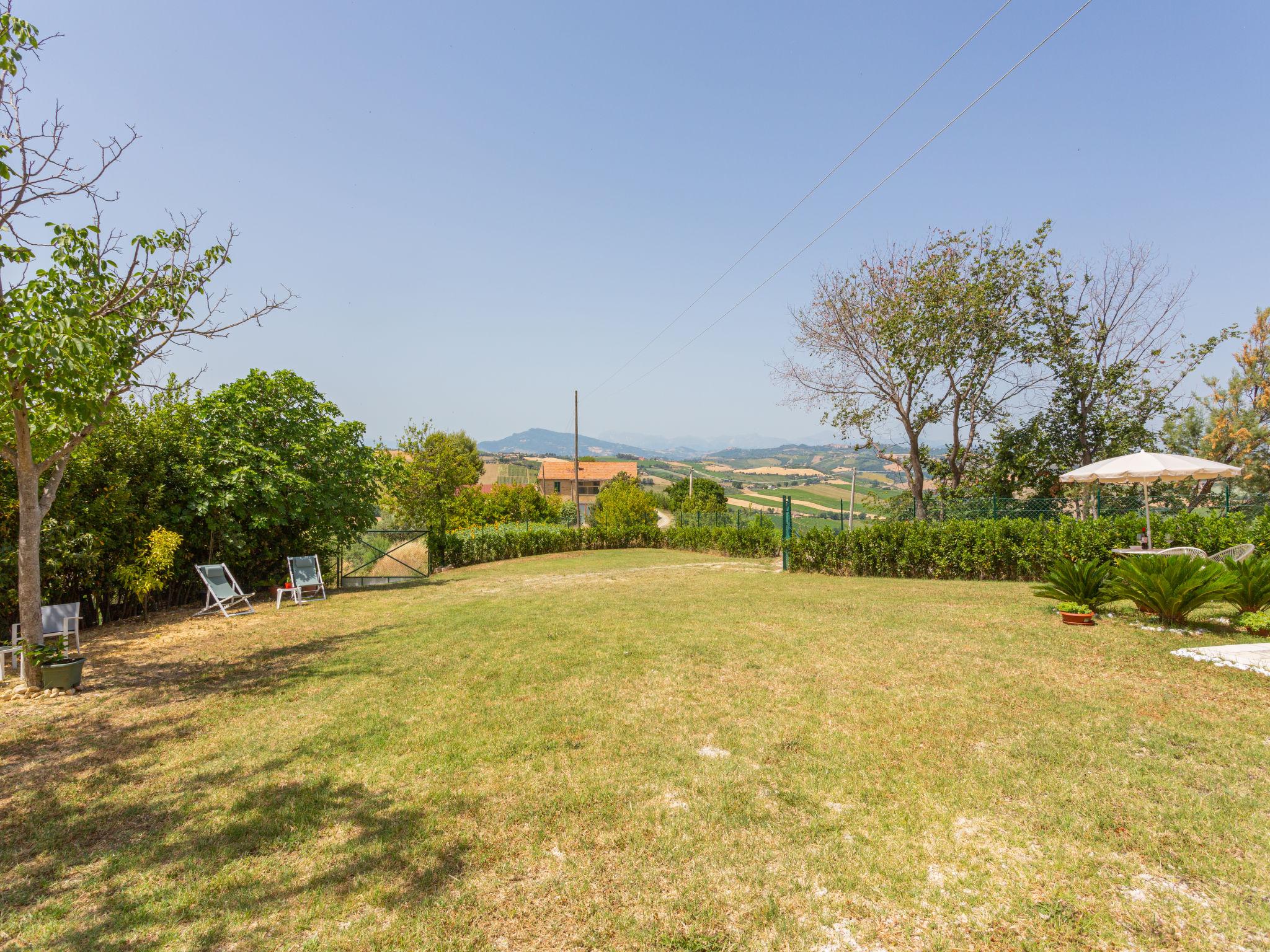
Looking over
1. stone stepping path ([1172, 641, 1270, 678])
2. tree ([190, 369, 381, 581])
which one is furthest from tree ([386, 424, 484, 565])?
stone stepping path ([1172, 641, 1270, 678])

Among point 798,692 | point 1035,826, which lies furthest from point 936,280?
point 1035,826

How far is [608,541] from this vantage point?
88.5 ft

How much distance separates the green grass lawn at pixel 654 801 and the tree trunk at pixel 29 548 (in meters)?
0.73

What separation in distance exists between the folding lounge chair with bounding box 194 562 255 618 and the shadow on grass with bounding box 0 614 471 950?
17.4 feet

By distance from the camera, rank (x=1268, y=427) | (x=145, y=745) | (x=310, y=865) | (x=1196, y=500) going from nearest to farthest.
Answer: (x=310, y=865) < (x=145, y=745) < (x=1196, y=500) < (x=1268, y=427)

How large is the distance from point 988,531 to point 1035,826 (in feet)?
34.2

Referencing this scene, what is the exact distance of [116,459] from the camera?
28.9ft

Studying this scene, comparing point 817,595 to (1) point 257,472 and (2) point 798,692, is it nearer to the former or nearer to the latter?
(2) point 798,692

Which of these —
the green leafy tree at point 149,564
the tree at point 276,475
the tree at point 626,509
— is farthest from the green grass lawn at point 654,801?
the tree at point 626,509

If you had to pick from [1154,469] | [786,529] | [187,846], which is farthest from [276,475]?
[1154,469]

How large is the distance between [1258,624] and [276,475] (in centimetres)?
1403

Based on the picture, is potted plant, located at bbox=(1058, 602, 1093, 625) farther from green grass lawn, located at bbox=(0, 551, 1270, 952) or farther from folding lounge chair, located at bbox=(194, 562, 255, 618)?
folding lounge chair, located at bbox=(194, 562, 255, 618)

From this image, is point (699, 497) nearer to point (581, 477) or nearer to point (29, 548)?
point (29, 548)

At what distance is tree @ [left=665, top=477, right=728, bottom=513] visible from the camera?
27.5 m
